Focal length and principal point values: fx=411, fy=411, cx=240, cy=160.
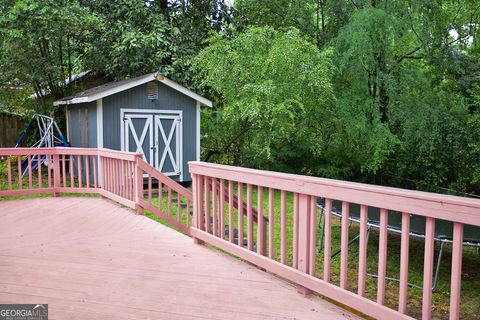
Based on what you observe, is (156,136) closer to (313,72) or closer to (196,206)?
(313,72)

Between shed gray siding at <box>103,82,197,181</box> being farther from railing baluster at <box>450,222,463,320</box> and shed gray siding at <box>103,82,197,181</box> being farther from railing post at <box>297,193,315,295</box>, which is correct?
railing baluster at <box>450,222,463,320</box>

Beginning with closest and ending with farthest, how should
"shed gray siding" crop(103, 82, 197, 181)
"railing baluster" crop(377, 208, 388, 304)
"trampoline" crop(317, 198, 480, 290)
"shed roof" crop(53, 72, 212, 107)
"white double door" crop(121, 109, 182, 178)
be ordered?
"railing baluster" crop(377, 208, 388, 304)
"trampoline" crop(317, 198, 480, 290)
"shed roof" crop(53, 72, 212, 107)
"shed gray siding" crop(103, 82, 197, 181)
"white double door" crop(121, 109, 182, 178)

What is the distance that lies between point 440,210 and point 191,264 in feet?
6.69

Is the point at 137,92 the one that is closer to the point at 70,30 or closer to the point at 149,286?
the point at 70,30

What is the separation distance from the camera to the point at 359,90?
9.02 metres

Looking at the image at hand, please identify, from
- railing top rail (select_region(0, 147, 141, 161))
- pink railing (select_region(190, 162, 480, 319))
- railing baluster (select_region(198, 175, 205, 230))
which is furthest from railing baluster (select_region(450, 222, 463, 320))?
railing top rail (select_region(0, 147, 141, 161))

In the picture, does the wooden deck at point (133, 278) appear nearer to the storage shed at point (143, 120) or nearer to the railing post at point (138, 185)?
the railing post at point (138, 185)

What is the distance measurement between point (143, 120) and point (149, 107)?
→ 1.13 ft

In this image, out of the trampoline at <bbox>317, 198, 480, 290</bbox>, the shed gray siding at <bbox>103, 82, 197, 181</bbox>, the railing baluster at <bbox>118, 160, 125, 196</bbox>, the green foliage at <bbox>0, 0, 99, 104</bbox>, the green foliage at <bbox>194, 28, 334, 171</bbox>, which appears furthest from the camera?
the shed gray siding at <bbox>103, 82, 197, 181</bbox>

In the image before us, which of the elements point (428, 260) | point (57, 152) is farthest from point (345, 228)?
point (57, 152)

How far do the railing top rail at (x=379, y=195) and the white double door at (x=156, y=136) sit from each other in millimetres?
6663

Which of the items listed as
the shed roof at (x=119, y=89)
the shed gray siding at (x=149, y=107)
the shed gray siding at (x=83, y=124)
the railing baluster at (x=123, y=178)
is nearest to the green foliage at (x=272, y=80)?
the shed roof at (x=119, y=89)

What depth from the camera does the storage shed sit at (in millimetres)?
9078

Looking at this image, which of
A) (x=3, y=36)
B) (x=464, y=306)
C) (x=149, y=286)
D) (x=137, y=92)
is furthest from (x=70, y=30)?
(x=464, y=306)
